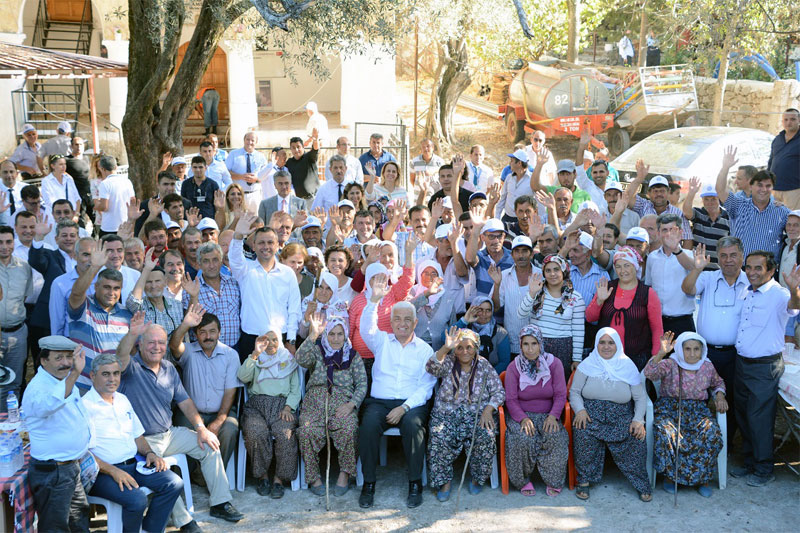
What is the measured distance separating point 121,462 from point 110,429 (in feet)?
0.80

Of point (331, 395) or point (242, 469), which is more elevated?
point (331, 395)

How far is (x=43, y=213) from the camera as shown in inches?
331

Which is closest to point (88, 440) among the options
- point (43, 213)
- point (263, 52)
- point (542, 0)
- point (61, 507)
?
point (61, 507)

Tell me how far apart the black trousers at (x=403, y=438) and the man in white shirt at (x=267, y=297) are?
1.01 meters

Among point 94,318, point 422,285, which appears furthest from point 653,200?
point 94,318

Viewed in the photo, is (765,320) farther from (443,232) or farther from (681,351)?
(443,232)

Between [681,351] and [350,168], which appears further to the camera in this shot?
[350,168]

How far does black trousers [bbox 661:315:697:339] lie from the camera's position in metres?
6.88

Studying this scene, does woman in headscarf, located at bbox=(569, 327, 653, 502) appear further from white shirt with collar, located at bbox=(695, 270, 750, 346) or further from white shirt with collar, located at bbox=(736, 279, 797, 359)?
white shirt with collar, located at bbox=(736, 279, 797, 359)

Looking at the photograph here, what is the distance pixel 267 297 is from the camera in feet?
22.2

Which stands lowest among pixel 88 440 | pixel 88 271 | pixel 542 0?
pixel 88 440

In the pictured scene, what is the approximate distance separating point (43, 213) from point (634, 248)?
19.5 ft

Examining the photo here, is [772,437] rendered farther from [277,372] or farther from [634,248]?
[277,372]

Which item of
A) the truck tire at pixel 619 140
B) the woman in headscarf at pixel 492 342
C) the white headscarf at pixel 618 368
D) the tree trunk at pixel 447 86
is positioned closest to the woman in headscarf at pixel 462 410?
the woman in headscarf at pixel 492 342
